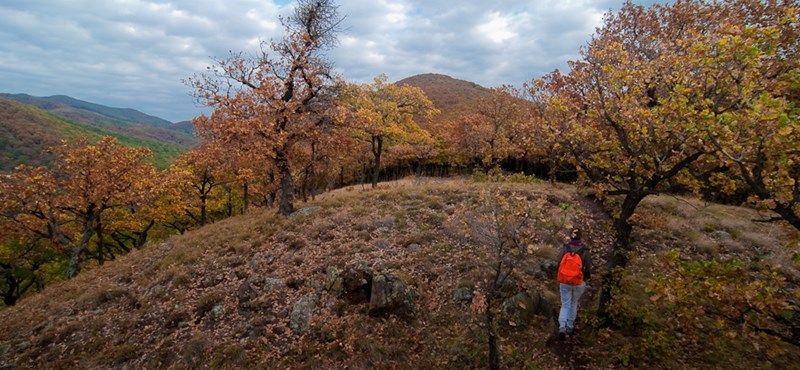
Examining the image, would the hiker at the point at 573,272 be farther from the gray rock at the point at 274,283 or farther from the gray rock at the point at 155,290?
the gray rock at the point at 155,290

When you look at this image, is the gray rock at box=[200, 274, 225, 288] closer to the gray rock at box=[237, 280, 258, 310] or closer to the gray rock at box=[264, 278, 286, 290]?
the gray rock at box=[237, 280, 258, 310]

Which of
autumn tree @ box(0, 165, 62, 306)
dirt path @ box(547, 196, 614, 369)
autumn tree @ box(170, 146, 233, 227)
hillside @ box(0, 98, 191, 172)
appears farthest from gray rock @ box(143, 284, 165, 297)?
hillside @ box(0, 98, 191, 172)

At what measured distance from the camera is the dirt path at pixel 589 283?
841cm

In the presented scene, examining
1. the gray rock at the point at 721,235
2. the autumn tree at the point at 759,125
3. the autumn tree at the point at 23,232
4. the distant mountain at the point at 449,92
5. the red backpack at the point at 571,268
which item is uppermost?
the distant mountain at the point at 449,92

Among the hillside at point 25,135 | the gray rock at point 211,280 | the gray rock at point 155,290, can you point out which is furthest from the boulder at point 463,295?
the hillside at point 25,135

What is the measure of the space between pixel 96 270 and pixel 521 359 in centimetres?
2090

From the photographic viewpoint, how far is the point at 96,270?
17.1 m

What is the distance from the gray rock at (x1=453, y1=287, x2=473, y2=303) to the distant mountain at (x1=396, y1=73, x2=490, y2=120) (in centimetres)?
7071

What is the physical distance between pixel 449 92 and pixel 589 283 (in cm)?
11867

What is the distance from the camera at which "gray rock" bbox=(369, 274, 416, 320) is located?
1029cm

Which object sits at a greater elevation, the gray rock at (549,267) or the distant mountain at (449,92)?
the distant mountain at (449,92)

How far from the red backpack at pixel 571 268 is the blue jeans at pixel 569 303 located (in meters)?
0.25

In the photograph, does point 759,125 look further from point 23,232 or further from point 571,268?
point 23,232

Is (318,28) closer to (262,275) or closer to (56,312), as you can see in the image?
(262,275)
